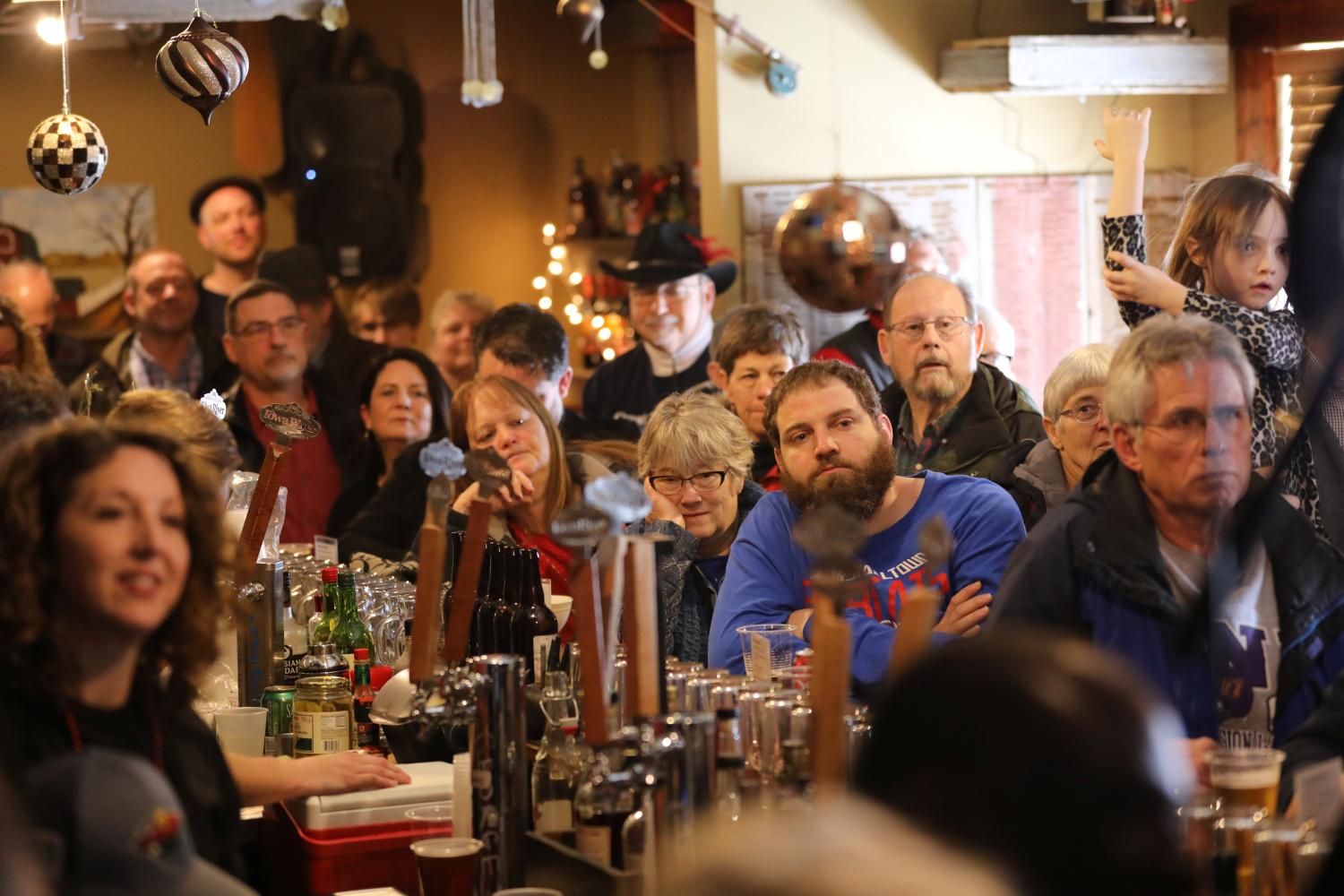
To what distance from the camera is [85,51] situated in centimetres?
815

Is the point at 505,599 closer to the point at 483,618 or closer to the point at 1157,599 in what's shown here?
the point at 483,618

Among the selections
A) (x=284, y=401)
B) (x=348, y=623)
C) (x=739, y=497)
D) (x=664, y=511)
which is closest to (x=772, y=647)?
(x=348, y=623)

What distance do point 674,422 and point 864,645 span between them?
1103mm

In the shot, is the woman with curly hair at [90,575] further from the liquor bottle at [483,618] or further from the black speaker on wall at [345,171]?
the black speaker on wall at [345,171]

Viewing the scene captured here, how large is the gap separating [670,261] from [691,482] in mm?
2103

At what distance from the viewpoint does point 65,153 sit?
3.57 meters

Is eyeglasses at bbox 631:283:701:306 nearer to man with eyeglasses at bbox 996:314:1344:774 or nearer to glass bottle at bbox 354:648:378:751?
glass bottle at bbox 354:648:378:751

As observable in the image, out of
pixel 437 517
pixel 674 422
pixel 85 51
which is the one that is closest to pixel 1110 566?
pixel 437 517

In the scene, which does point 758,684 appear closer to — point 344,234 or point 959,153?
point 959,153

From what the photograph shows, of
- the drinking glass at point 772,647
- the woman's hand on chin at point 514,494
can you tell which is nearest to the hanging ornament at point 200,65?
the woman's hand on chin at point 514,494

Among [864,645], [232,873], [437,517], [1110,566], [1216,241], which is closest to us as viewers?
[232,873]

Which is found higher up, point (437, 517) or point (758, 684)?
point (437, 517)

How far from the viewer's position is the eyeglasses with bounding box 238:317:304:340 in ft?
17.7

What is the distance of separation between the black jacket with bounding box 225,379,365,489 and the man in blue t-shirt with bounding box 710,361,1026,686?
2396mm
